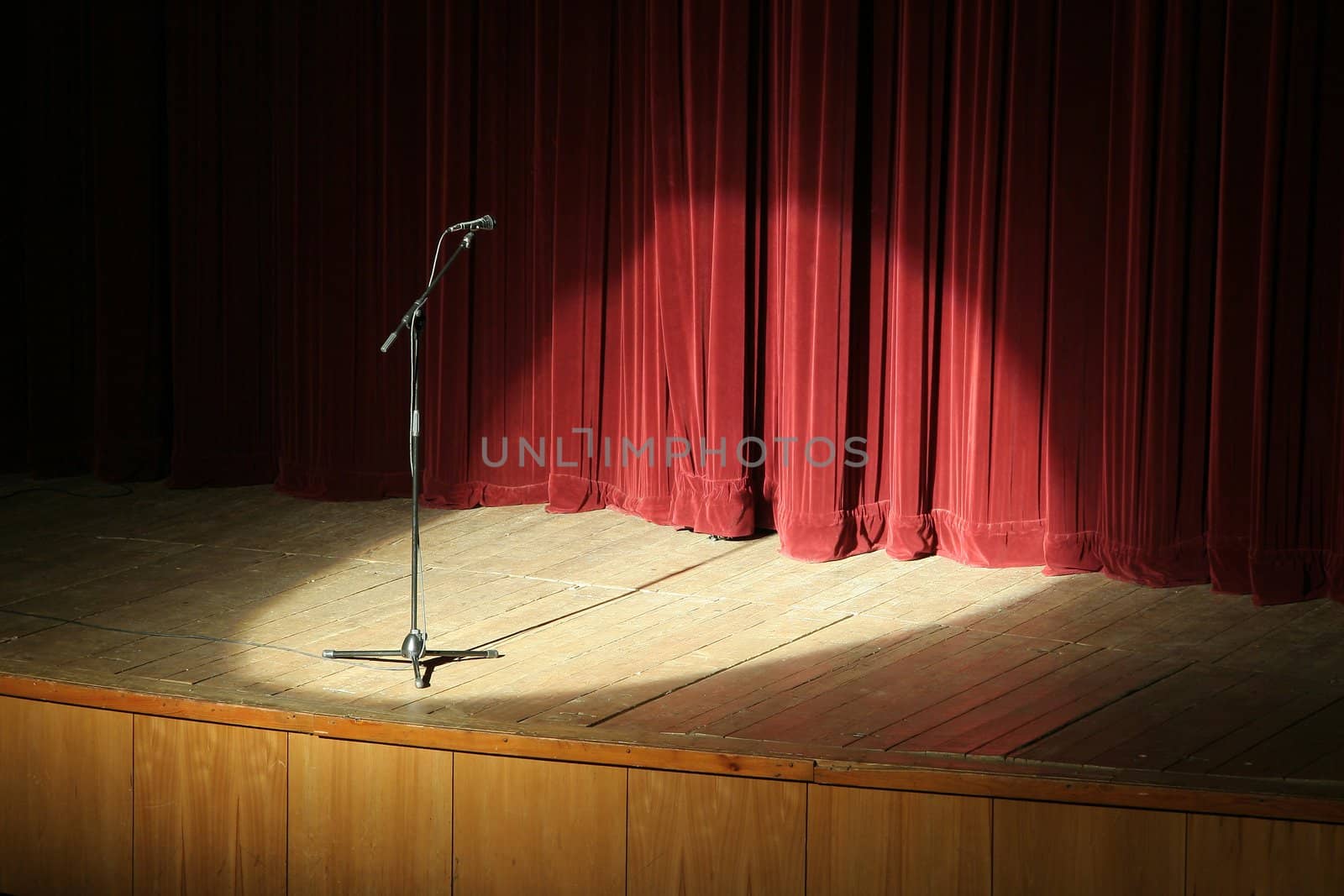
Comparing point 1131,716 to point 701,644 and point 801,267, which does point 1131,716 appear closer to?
point 701,644

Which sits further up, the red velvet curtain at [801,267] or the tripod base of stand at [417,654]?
the red velvet curtain at [801,267]

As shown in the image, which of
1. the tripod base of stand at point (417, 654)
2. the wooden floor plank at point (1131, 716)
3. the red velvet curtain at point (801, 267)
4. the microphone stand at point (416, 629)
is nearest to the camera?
the wooden floor plank at point (1131, 716)

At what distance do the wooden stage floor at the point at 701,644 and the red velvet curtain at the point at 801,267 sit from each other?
242 millimetres

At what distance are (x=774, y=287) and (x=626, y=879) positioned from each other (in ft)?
7.08

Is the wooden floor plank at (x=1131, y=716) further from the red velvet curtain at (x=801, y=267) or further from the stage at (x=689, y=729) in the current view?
the red velvet curtain at (x=801, y=267)

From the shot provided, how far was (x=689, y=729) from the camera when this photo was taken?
2.82 metres

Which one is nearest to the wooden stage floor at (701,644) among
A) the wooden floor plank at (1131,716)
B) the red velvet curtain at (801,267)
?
the wooden floor plank at (1131,716)

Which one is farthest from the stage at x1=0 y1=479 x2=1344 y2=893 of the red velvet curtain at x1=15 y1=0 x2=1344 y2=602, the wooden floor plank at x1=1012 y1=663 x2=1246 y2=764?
the red velvet curtain at x1=15 y1=0 x2=1344 y2=602

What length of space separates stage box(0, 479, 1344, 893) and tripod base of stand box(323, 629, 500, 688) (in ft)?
0.10

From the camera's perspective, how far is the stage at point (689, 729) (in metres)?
2.42

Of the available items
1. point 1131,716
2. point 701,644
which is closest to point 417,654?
point 701,644

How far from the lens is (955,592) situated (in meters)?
3.74

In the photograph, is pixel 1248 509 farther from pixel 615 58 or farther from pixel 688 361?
pixel 615 58

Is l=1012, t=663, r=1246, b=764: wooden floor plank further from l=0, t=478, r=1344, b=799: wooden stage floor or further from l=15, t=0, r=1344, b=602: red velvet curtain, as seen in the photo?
l=15, t=0, r=1344, b=602: red velvet curtain
